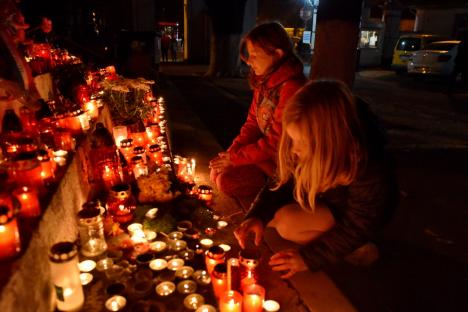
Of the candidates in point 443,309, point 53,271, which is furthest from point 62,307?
point 443,309

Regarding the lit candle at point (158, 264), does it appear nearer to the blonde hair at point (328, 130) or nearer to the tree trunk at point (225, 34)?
the blonde hair at point (328, 130)

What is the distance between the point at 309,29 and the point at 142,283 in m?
33.0

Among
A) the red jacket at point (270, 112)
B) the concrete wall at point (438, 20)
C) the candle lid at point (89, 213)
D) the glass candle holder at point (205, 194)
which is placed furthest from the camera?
the concrete wall at point (438, 20)

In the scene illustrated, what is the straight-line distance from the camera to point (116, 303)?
80.0 inches

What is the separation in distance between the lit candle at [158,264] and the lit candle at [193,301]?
0.34 meters

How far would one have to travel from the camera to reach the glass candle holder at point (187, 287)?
220 cm

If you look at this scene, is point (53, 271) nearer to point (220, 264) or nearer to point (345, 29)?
point (220, 264)

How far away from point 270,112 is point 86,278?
199 centimetres

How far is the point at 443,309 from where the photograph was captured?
282cm

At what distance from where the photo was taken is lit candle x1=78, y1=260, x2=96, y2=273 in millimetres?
2262

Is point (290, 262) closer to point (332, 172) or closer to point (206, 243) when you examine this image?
point (332, 172)

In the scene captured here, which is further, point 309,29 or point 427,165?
point 309,29

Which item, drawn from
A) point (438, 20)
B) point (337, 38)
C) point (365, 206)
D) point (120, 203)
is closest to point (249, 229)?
point (365, 206)

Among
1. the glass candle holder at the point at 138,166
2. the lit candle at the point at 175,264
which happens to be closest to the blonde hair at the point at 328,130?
the lit candle at the point at 175,264
